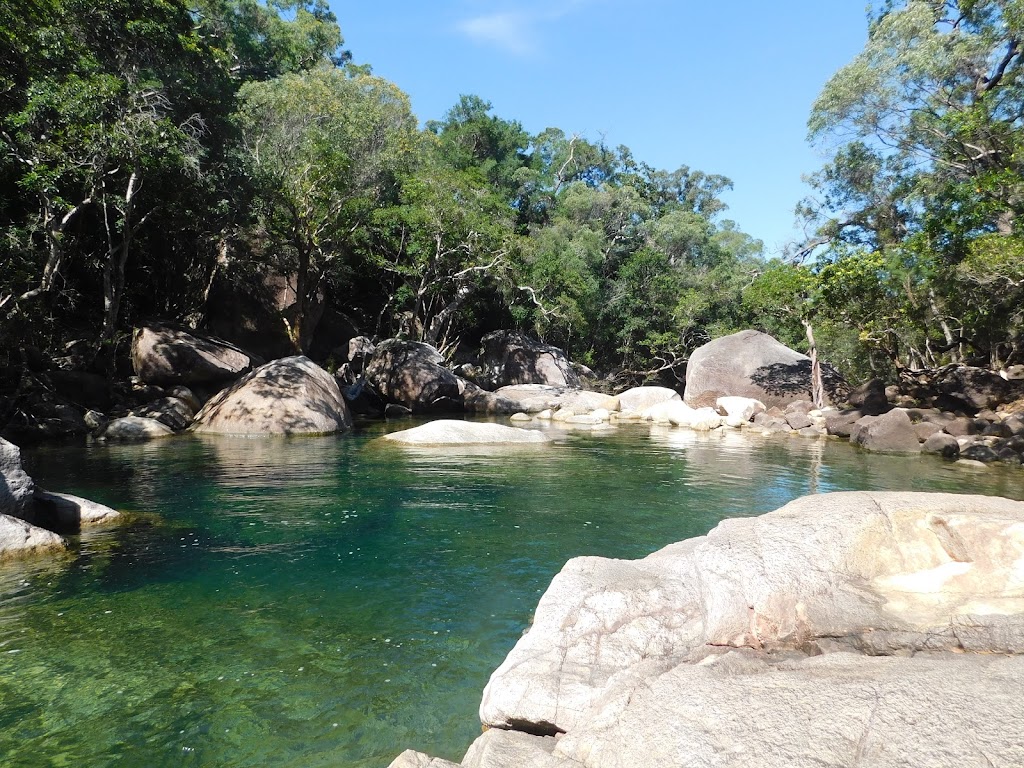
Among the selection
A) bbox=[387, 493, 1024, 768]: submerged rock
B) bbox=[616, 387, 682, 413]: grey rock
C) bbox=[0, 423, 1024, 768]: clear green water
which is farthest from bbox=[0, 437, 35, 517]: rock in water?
bbox=[616, 387, 682, 413]: grey rock

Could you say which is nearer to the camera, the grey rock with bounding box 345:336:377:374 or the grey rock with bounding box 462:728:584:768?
the grey rock with bounding box 462:728:584:768

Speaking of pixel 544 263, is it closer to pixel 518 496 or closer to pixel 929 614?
pixel 518 496

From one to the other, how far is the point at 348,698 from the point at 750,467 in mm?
11738

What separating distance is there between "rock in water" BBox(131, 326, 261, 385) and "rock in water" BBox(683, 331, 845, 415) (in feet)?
57.4

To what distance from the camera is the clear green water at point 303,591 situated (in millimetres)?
4059

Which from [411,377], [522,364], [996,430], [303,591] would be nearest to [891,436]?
[996,430]

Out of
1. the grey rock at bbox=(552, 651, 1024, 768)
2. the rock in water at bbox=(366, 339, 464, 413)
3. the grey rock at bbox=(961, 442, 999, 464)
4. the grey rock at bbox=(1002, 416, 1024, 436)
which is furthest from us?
the rock in water at bbox=(366, 339, 464, 413)

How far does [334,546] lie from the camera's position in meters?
7.86

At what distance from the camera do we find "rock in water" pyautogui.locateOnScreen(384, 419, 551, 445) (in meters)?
16.3

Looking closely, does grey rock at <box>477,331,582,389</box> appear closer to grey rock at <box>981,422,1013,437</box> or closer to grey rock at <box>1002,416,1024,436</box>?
grey rock at <box>981,422,1013,437</box>

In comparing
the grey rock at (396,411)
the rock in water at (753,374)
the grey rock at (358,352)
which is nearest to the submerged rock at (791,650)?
the grey rock at (396,411)

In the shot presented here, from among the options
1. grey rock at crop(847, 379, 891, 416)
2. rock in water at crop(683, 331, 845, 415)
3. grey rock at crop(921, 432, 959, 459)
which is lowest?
grey rock at crop(921, 432, 959, 459)

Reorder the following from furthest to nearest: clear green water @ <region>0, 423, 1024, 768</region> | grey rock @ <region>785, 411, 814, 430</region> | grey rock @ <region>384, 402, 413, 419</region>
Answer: grey rock @ <region>384, 402, 413, 419</region> → grey rock @ <region>785, 411, 814, 430</region> → clear green water @ <region>0, 423, 1024, 768</region>

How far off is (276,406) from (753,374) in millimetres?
18149
